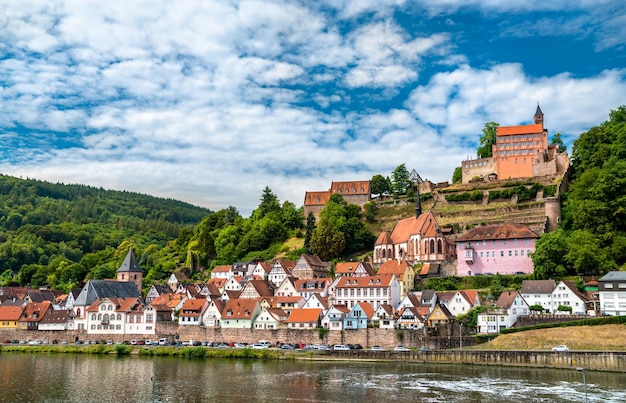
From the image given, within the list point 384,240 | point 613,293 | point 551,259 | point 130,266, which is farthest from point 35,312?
point 613,293

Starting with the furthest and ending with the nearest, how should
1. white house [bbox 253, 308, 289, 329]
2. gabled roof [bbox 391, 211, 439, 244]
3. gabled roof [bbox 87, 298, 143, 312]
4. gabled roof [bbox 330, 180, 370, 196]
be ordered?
gabled roof [bbox 330, 180, 370, 196] < gabled roof [bbox 391, 211, 439, 244] < gabled roof [bbox 87, 298, 143, 312] < white house [bbox 253, 308, 289, 329]

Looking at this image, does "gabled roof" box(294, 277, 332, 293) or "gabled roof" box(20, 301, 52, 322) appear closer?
"gabled roof" box(294, 277, 332, 293)

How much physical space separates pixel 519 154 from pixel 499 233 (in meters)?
23.3

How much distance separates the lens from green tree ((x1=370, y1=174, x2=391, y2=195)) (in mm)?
102500

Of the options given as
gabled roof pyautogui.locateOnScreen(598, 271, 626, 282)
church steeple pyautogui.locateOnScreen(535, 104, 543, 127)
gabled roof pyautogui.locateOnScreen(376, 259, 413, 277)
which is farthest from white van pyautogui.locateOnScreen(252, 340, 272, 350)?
church steeple pyautogui.locateOnScreen(535, 104, 543, 127)

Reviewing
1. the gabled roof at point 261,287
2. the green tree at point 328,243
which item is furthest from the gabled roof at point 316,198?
the gabled roof at point 261,287

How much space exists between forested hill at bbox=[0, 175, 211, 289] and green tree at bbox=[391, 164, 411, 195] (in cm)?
4876

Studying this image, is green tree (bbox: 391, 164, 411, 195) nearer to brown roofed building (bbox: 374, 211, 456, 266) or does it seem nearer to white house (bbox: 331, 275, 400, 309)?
brown roofed building (bbox: 374, 211, 456, 266)

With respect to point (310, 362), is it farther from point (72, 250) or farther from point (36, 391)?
point (72, 250)

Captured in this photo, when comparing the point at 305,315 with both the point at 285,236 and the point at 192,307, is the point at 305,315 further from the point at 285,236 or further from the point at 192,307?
the point at 285,236

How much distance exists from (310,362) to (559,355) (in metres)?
20.0

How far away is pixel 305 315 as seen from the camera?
2430 inches

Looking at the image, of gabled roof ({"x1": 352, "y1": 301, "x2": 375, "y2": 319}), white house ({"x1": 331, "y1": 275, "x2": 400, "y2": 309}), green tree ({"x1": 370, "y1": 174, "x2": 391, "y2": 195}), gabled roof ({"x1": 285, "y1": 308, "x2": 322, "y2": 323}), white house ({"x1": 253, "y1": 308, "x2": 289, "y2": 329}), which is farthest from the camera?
green tree ({"x1": 370, "y1": 174, "x2": 391, "y2": 195})

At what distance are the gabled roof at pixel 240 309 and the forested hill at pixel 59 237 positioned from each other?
41964 mm
